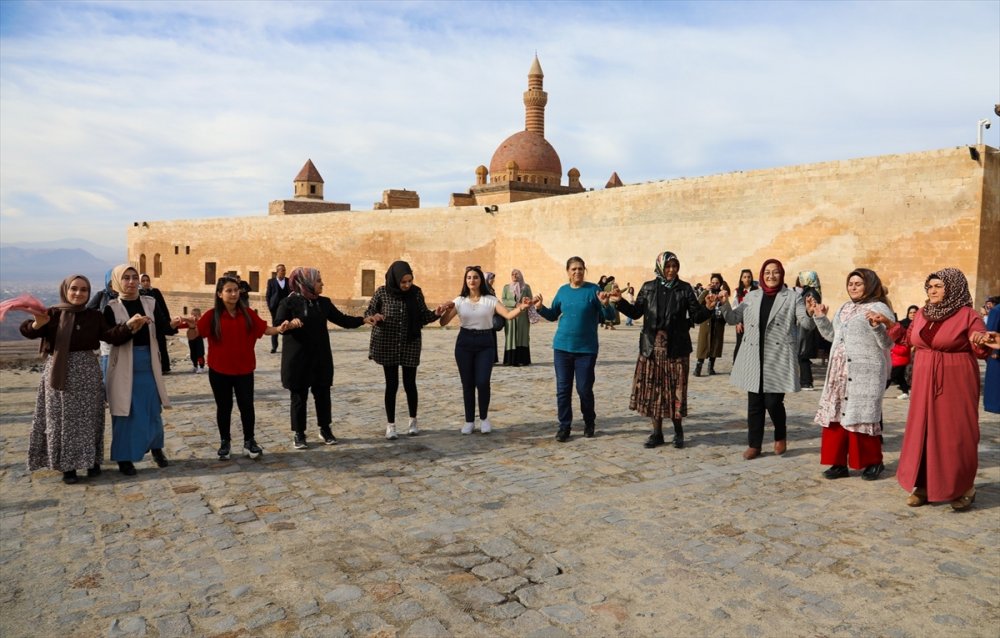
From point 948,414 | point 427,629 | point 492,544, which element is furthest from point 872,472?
point 427,629

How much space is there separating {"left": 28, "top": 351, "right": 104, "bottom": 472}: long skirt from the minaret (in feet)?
124

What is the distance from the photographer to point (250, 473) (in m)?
5.54

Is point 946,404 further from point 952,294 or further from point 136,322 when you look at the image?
point 136,322

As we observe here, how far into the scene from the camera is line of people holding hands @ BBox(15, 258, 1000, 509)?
4.70m

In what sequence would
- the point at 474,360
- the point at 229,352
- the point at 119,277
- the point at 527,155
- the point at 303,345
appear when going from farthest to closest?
the point at 527,155 → the point at 474,360 → the point at 303,345 → the point at 229,352 → the point at 119,277

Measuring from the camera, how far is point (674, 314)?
6.12 meters

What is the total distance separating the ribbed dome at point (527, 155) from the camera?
39.1 m

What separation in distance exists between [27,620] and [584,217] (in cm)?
2096

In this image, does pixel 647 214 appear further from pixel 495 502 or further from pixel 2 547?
pixel 2 547

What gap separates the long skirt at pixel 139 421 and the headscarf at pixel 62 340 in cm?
47

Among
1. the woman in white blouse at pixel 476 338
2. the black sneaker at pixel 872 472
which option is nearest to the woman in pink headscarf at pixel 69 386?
the woman in white blouse at pixel 476 338

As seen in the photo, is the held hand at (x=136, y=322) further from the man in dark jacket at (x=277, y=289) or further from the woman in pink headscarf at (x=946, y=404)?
the man in dark jacket at (x=277, y=289)

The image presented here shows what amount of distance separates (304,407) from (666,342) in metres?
3.20

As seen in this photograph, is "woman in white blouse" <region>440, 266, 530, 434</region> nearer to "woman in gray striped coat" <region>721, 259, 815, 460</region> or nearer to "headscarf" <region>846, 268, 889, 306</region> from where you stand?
"woman in gray striped coat" <region>721, 259, 815, 460</region>
